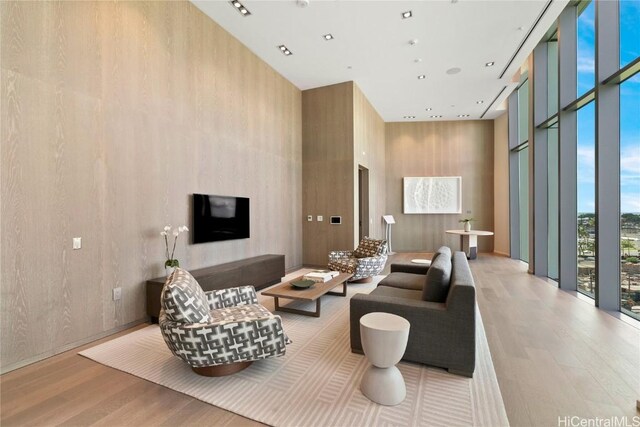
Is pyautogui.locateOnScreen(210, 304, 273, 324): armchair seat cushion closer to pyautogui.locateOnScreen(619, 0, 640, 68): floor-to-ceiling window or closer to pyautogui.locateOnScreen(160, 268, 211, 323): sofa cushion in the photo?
pyautogui.locateOnScreen(160, 268, 211, 323): sofa cushion

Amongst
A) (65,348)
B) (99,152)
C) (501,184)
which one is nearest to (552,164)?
(501,184)

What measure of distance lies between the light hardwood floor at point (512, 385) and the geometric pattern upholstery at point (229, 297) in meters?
0.82

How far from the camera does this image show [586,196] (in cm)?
452

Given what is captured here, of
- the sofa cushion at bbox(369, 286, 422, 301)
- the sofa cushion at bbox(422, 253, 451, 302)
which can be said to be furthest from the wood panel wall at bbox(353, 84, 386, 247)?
the sofa cushion at bbox(422, 253, 451, 302)

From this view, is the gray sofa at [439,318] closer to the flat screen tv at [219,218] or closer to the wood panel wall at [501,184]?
the flat screen tv at [219,218]

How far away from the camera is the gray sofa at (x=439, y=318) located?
7.48 ft

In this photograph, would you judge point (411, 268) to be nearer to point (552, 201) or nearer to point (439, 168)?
point (552, 201)

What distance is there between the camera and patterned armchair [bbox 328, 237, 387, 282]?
5.18 metres

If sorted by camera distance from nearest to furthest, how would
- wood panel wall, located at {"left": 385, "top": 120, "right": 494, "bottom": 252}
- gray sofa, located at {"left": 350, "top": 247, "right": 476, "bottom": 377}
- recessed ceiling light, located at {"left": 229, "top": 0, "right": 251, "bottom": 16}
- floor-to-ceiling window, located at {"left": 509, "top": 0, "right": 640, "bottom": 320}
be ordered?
gray sofa, located at {"left": 350, "top": 247, "right": 476, "bottom": 377} → floor-to-ceiling window, located at {"left": 509, "top": 0, "right": 640, "bottom": 320} → recessed ceiling light, located at {"left": 229, "top": 0, "right": 251, "bottom": 16} → wood panel wall, located at {"left": 385, "top": 120, "right": 494, "bottom": 252}

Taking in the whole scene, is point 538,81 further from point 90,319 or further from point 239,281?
point 90,319

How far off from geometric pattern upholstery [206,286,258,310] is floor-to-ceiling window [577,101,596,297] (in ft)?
15.6

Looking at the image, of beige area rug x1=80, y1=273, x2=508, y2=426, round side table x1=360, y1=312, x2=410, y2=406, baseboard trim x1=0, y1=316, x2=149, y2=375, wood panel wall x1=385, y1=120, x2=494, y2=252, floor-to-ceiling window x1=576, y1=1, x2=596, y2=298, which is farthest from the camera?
wood panel wall x1=385, y1=120, x2=494, y2=252

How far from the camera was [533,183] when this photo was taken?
5.89 m

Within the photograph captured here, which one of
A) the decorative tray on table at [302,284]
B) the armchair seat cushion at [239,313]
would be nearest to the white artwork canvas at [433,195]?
the decorative tray on table at [302,284]
